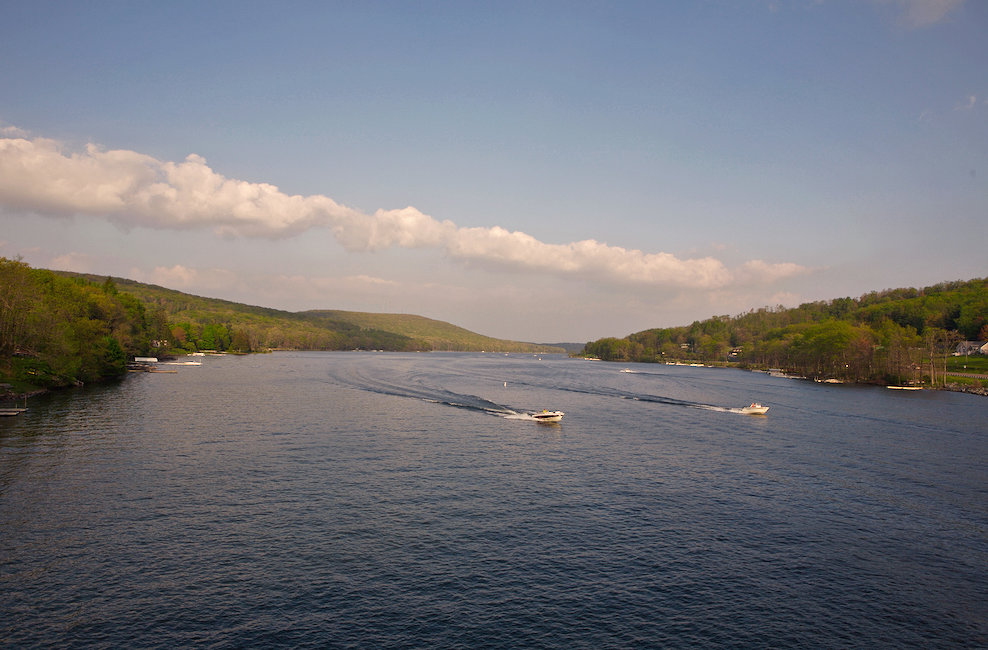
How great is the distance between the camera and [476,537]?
113 ft

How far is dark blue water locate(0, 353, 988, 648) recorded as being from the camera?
2466 centimetres

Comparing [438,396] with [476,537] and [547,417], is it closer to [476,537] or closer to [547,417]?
[547,417]

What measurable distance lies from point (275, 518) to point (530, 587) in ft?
63.0

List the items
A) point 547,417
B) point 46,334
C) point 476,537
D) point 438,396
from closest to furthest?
point 476,537 < point 547,417 < point 46,334 < point 438,396

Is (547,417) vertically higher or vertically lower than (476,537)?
higher

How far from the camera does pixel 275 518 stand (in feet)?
120

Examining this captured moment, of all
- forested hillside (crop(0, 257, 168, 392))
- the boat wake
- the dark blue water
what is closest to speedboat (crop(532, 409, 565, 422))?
the boat wake

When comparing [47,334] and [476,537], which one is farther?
[47,334]

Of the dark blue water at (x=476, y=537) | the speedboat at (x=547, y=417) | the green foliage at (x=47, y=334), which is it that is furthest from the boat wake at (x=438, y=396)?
the green foliage at (x=47, y=334)

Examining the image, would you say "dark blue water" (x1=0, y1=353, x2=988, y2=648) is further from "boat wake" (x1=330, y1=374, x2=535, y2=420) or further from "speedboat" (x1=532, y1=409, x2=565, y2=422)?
"boat wake" (x1=330, y1=374, x2=535, y2=420)

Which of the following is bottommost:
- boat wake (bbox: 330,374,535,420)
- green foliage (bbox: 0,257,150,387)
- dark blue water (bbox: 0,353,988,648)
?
dark blue water (bbox: 0,353,988,648)

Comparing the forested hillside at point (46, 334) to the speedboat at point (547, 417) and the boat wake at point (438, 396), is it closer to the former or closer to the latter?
the boat wake at point (438, 396)

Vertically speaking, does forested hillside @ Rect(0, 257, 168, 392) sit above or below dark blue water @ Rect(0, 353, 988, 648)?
above

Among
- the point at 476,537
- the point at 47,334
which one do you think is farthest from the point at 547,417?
the point at 47,334
